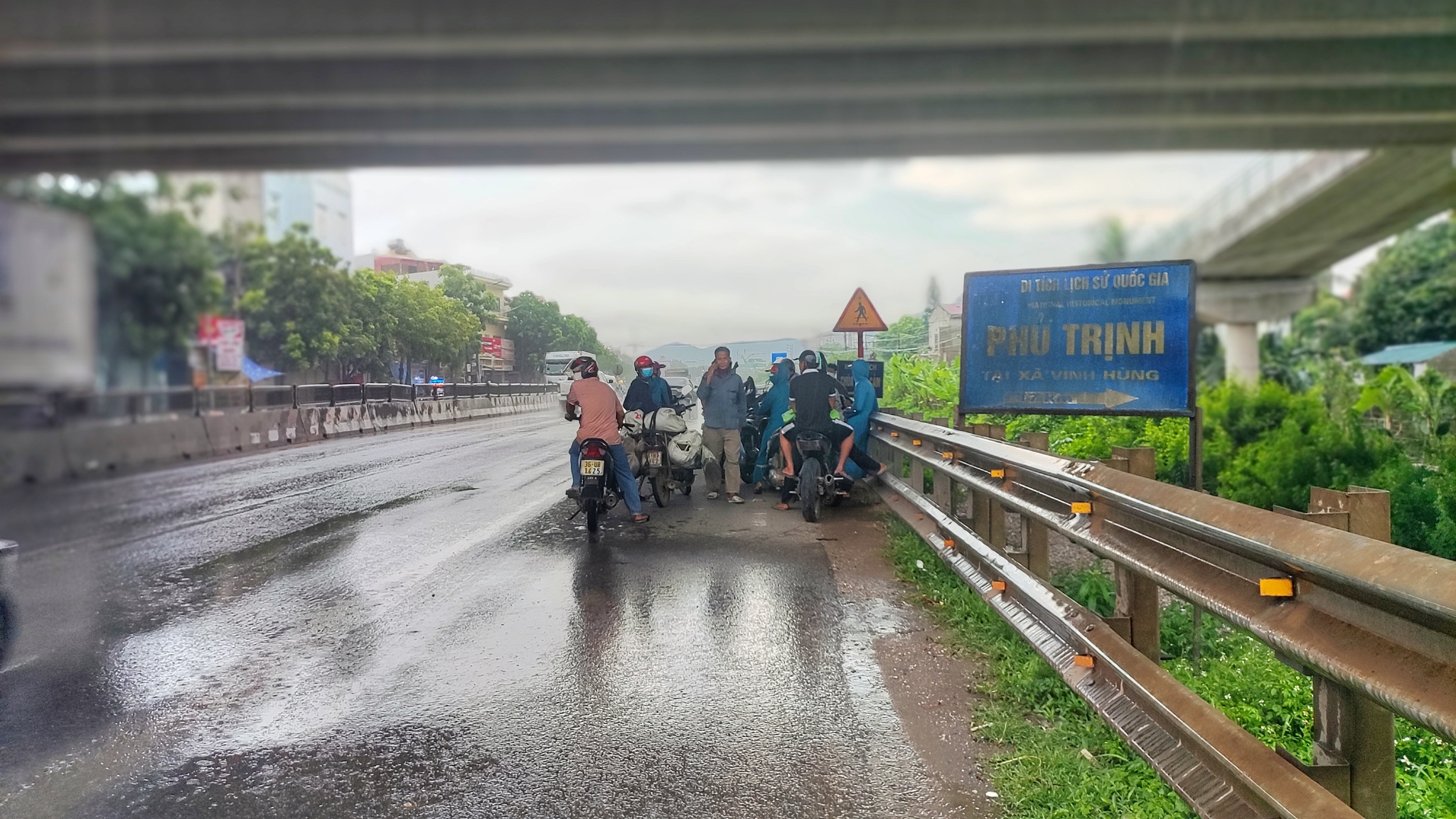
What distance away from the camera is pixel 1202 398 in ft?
58.5

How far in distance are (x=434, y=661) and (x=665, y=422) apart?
503 cm

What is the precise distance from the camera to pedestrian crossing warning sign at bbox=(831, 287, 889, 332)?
5034 millimetres

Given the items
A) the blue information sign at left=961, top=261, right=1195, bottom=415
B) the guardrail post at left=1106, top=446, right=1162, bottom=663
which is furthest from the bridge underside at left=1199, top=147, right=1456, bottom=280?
the guardrail post at left=1106, top=446, right=1162, bottom=663

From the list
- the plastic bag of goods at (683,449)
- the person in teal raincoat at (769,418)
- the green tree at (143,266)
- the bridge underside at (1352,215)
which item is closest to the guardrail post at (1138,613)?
the green tree at (143,266)

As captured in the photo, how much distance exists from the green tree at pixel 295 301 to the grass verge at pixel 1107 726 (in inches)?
108

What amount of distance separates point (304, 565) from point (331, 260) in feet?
15.7

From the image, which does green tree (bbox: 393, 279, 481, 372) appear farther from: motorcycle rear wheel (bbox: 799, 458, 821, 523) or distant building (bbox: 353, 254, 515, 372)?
motorcycle rear wheel (bbox: 799, 458, 821, 523)

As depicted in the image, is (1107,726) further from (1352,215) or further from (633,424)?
(1352,215)

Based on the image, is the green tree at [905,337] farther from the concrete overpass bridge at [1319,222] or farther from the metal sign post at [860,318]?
the concrete overpass bridge at [1319,222]

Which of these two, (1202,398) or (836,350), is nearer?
(836,350)

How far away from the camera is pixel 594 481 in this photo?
26.2 ft

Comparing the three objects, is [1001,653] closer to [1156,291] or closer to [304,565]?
[1156,291]

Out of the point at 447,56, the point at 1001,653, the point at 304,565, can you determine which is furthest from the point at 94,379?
the point at 304,565

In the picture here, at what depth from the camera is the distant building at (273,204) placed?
6.82ft
